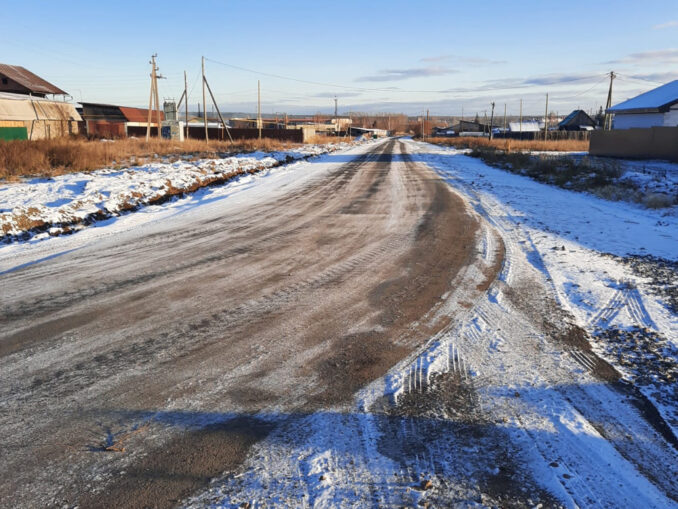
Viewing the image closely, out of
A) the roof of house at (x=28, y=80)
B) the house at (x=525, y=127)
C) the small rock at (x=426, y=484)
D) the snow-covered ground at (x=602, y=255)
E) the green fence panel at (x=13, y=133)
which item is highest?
the roof of house at (x=28, y=80)

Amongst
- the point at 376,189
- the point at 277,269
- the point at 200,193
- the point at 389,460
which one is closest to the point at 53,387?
the point at 389,460

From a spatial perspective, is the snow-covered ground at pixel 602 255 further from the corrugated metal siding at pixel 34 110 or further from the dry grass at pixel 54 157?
the corrugated metal siding at pixel 34 110

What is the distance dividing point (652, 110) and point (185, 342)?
38191mm

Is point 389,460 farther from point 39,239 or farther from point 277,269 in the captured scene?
point 39,239

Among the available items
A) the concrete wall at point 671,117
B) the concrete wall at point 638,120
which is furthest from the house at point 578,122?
the concrete wall at point 671,117

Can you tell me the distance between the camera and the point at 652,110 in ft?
108

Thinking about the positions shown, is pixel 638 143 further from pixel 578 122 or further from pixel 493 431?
pixel 578 122

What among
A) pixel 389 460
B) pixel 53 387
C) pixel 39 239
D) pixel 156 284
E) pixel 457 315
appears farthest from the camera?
pixel 39 239

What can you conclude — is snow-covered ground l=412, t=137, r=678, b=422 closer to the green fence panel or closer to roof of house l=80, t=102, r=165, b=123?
the green fence panel

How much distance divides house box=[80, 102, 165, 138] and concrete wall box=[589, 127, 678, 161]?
4956 centimetres

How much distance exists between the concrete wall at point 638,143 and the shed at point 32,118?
35.8 meters

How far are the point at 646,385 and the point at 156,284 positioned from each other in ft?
18.0

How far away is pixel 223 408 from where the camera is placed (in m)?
3.49

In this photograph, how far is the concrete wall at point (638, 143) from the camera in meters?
26.1
